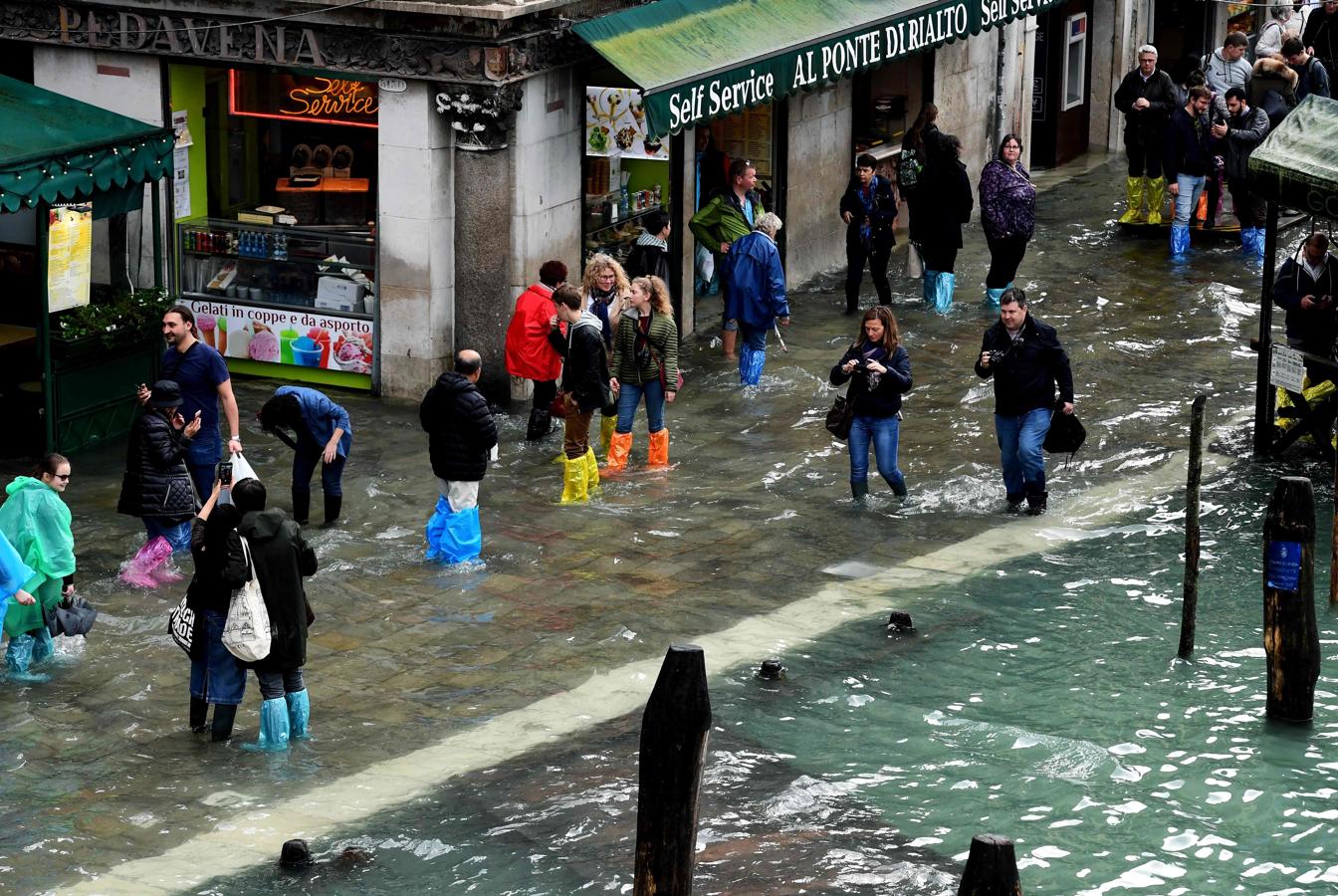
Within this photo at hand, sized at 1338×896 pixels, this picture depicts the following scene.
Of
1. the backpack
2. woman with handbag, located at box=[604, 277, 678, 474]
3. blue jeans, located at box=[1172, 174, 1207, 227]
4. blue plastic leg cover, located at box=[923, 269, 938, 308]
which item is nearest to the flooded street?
woman with handbag, located at box=[604, 277, 678, 474]

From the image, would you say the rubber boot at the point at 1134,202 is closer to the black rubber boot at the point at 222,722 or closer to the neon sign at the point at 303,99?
the neon sign at the point at 303,99

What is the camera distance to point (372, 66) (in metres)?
18.1

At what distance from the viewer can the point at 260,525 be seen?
38.2 feet

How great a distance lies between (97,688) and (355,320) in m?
6.54

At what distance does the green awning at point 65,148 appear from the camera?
52.1 feet

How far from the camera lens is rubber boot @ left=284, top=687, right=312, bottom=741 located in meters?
12.1

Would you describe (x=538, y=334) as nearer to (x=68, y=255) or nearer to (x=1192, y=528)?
(x=68, y=255)

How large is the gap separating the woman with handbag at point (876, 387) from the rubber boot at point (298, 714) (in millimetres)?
5123

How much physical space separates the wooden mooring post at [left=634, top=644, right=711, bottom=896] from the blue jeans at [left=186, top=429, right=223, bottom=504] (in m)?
6.72

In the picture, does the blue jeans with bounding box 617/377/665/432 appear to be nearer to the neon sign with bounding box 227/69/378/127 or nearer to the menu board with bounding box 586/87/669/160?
the menu board with bounding box 586/87/669/160

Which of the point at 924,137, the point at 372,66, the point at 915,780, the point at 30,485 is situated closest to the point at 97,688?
the point at 30,485

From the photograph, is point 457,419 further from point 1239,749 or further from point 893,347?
point 1239,749

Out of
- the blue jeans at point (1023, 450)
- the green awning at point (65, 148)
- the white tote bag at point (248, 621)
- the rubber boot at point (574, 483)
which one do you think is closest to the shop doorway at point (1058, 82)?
the blue jeans at point (1023, 450)

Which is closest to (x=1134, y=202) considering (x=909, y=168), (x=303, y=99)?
(x=909, y=168)
